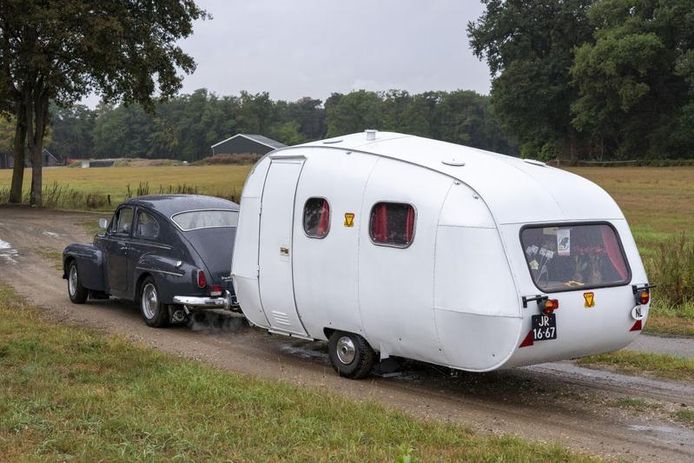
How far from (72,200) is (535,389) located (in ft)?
114

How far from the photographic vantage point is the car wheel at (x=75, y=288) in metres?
14.5

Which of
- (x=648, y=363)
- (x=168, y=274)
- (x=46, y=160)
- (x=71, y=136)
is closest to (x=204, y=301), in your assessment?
(x=168, y=274)

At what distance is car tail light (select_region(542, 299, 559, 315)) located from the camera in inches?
307

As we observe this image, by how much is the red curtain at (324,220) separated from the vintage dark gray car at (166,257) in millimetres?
2663

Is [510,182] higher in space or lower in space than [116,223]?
higher

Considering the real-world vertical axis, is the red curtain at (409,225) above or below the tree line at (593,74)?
below

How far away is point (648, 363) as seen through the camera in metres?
10.1

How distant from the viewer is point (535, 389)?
9.05 meters

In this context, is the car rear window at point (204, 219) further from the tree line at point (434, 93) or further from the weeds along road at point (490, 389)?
the tree line at point (434, 93)

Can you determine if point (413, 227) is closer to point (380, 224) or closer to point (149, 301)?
point (380, 224)

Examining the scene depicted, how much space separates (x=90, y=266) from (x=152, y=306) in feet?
6.92

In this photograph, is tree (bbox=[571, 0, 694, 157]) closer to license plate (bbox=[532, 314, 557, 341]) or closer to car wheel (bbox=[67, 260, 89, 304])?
car wheel (bbox=[67, 260, 89, 304])

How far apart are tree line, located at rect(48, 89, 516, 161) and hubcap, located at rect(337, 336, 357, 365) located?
7740cm

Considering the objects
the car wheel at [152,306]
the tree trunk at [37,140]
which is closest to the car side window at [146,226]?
the car wheel at [152,306]
